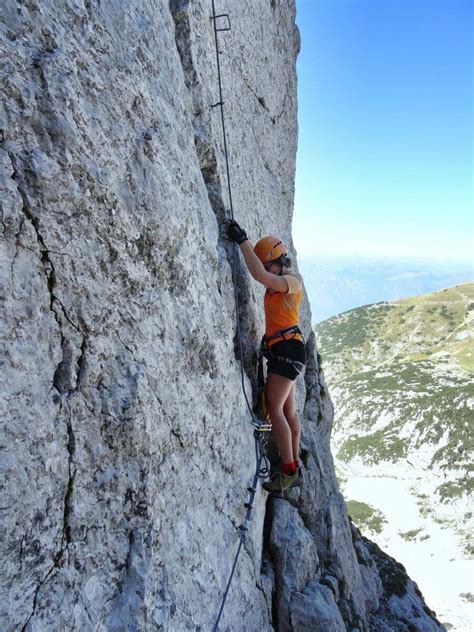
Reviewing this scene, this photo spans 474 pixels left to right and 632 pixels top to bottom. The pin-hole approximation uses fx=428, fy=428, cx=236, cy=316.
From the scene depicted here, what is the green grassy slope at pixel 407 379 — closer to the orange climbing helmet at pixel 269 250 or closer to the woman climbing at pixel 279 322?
the woman climbing at pixel 279 322

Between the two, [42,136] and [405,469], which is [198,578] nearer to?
[42,136]

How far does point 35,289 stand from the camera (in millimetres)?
3873

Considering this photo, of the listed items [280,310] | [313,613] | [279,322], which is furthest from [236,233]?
[313,613]

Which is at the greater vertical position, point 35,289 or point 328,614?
point 35,289

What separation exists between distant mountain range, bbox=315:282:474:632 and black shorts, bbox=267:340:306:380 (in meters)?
45.6

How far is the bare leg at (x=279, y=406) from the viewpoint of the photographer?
8211 mm

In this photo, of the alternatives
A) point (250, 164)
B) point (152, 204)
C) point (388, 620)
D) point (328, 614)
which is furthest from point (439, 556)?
point (152, 204)

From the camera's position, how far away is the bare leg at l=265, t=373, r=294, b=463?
26.9 ft

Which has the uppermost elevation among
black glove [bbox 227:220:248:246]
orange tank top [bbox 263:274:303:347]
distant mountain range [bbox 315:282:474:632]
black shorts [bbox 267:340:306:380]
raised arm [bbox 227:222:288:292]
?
black glove [bbox 227:220:248:246]

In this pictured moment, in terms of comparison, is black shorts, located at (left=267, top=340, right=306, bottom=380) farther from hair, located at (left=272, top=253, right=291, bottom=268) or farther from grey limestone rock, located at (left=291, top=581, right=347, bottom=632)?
→ grey limestone rock, located at (left=291, top=581, right=347, bottom=632)

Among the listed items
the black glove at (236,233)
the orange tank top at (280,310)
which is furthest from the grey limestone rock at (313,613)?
the black glove at (236,233)

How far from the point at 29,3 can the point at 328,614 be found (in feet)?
35.9

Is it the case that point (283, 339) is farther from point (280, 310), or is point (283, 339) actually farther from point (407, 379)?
point (407, 379)

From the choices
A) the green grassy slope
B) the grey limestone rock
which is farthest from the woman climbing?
the green grassy slope
